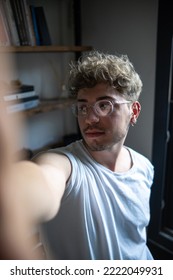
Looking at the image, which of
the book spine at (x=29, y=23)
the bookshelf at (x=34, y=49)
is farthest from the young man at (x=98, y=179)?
the book spine at (x=29, y=23)

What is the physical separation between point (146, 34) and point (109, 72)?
25.8 inches

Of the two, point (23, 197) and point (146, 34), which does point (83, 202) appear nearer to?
point (23, 197)

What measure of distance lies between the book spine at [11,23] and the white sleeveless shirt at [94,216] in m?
0.64

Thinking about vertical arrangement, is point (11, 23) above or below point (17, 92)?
above

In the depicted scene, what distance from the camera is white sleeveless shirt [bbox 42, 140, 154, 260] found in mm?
644

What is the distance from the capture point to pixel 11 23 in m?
1.03

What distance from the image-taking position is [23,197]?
435 millimetres

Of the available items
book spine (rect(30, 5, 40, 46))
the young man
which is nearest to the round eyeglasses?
the young man

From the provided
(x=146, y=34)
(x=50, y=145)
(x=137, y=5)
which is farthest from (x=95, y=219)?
(x=137, y=5)

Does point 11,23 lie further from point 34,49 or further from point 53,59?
point 53,59

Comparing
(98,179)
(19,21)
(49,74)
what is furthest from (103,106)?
(49,74)

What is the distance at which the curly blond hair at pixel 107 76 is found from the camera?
687 millimetres

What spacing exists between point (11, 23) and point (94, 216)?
900mm

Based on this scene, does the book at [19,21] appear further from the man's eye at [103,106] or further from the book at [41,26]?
the man's eye at [103,106]
